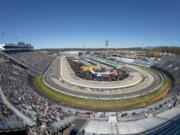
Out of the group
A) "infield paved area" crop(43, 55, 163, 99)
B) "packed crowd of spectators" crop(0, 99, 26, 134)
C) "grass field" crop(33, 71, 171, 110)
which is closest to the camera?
"packed crowd of spectators" crop(0, 99, 26, 134)

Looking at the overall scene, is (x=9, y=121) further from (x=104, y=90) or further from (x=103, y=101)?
(x=104, y=90)

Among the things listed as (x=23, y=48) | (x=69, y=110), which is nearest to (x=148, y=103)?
(x=69, y=110)

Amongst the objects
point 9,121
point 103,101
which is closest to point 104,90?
point 103,101

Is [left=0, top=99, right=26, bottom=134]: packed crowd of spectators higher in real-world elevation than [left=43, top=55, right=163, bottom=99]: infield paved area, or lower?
higher

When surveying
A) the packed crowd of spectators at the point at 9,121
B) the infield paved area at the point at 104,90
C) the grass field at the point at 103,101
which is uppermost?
the packed crowd of spectators at the point at 9,121

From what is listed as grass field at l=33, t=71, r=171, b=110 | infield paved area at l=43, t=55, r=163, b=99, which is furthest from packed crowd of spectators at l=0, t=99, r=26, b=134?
infield paved area at l=43, t=55, r=163, b=99

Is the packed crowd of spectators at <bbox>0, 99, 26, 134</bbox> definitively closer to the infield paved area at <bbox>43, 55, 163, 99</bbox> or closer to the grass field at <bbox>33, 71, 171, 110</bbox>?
the grass field at <bbox>33, 71, 171, 110</bbox>

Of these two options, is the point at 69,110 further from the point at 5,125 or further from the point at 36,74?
the point at 36,74

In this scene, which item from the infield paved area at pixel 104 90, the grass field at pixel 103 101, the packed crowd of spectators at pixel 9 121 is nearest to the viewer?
the packed crowd of spectators at pixel 9 121

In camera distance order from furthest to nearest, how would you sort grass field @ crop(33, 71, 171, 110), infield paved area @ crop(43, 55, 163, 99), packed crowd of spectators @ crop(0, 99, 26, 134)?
infield paved area @ crop(43, 55, 163, 99)
grass field @ crop(33, 71, 171, 110)
packed crowd of spectators @ crop(0, 99, 26, 134)

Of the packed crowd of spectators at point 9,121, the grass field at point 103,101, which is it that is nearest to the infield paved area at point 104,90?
the grass field at point 103,101

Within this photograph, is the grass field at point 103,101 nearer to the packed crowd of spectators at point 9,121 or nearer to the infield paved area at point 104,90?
the infield paved area at point 104,90

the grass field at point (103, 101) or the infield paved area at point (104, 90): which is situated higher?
the infield paved area at point (104, 90)
